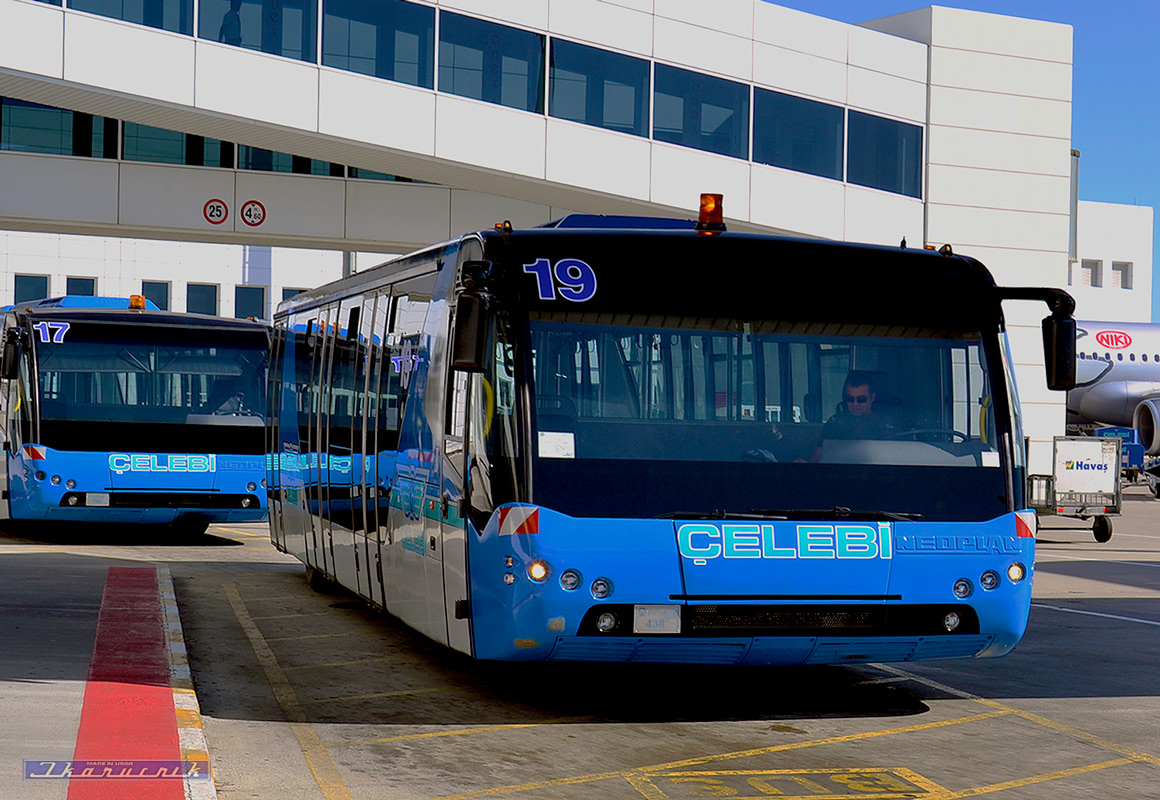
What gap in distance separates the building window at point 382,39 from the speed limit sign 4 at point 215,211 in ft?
13.4

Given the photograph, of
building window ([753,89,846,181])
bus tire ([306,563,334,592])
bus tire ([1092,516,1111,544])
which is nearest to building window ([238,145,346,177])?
building window ([753,89,846,181])

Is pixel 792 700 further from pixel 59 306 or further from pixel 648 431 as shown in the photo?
pixel 59 306

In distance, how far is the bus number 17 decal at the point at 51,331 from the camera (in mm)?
18922

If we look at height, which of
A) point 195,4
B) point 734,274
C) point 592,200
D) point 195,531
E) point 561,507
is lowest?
point 195,531

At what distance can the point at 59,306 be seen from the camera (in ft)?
65.0

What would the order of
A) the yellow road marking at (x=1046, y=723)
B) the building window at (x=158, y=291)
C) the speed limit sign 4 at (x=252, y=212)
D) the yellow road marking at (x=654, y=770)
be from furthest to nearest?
the building window at (x=158, y=291)
the speed limit sign 4 at (x=252, y=212)
the yellow road marking at (x=1046, y=723)
the yellow road marking at (x=654, y=770)

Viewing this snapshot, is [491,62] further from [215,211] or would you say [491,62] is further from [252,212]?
[215,211]

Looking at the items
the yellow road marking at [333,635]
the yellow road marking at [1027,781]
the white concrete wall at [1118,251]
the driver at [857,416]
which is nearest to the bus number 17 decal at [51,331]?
the yellow road marking at [333,635]

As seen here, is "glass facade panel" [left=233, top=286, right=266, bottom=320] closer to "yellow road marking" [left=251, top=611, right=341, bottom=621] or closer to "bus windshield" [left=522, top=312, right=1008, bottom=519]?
"yellow road marking" [left=251, top=611, right=341, bottom=621]

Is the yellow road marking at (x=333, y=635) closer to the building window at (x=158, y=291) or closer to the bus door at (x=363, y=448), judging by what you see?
the bus door at (x=363, y=448)

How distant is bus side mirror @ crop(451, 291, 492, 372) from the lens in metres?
7.78

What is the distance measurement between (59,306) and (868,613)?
571 inches

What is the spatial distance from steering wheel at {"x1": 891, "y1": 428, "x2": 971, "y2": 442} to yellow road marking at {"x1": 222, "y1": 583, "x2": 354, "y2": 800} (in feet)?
11.3

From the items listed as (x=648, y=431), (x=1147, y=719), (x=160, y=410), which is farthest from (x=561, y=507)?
(x=160, y=410)
